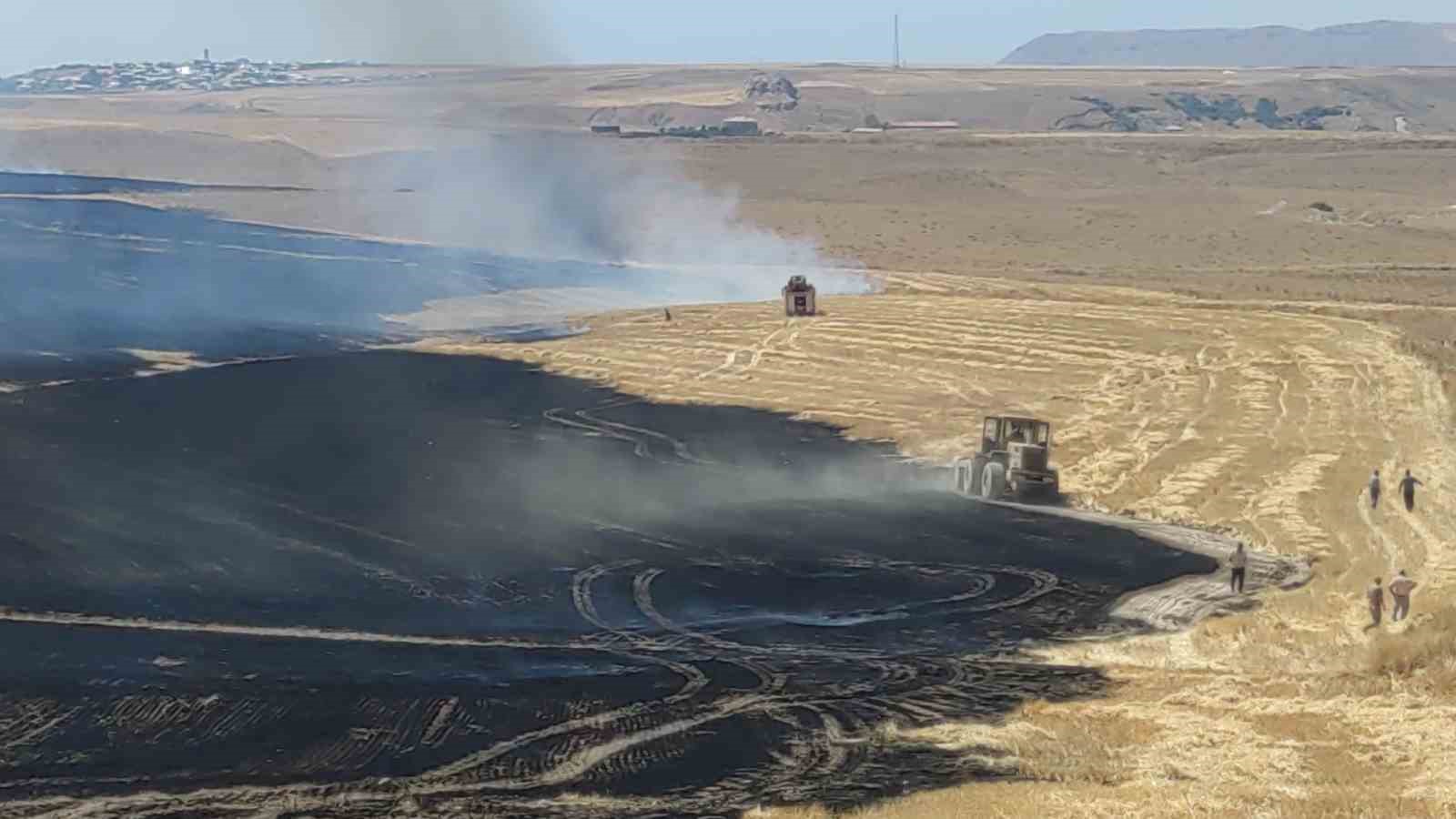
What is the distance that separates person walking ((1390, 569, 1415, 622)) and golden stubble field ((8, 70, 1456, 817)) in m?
0.33

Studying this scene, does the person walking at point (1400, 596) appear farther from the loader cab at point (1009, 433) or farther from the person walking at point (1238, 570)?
the loader cab at point (1009, 433)

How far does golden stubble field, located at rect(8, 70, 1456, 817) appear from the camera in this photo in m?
25.2

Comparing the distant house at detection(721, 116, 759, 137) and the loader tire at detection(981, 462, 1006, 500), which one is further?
the distant house at detection(721, 116, 759, 137)

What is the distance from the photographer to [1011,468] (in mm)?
46312

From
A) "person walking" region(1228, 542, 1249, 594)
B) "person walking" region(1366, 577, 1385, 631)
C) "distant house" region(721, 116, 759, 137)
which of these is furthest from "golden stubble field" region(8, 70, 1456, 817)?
"distant house" region(721, 116, 759, 137)

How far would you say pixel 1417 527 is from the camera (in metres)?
41.5

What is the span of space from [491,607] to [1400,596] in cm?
1450

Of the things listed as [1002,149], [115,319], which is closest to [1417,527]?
[115,319]

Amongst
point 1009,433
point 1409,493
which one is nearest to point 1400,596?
point 1409,493

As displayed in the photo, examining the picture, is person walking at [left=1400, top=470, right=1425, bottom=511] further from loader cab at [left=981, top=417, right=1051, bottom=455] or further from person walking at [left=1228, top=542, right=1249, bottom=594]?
person walking at [left=1228, top=542, right=1249, bottom=594]

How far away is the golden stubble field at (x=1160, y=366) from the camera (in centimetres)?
2523

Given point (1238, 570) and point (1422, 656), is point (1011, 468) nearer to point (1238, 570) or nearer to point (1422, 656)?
point (1238, 570)

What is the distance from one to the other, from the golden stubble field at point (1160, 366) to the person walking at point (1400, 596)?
1.08 feet

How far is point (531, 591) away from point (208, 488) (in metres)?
11.3
